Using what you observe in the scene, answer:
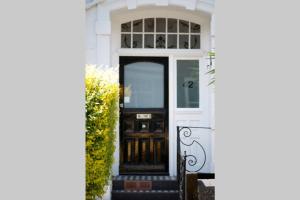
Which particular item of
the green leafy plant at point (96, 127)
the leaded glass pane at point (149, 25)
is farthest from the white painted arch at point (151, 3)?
the green leafy plant at point (96, 127)

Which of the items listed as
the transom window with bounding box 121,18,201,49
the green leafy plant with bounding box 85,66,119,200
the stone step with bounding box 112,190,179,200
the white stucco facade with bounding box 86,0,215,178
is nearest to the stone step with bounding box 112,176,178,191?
the stone step with bounding box 112,190,179,200

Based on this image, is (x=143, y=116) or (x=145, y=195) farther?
(x=143, y=116)

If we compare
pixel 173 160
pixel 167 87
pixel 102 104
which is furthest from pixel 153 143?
pixel 102 104

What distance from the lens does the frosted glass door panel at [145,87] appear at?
26.8ft

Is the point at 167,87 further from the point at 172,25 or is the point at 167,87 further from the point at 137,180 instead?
the point at 137,180

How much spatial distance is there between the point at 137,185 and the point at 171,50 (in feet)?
7.90

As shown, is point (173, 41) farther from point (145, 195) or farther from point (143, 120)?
point (145, 195)

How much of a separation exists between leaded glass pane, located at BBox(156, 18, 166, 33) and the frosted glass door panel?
0.62 metres

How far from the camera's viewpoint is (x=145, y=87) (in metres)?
8.23

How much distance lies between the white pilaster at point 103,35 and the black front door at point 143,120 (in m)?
0.66

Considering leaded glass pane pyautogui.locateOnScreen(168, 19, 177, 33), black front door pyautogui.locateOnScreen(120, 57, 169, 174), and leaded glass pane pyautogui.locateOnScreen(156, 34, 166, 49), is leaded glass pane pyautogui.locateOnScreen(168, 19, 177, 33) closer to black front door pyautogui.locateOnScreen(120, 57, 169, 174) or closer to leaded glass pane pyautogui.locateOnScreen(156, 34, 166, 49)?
leaded glass pane pyautogui.locateOnScreen(156, 34, 166, 49)

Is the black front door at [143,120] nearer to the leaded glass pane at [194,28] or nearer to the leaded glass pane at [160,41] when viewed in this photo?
the leaded glass pane at [160,41]

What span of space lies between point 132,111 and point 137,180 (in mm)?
1261

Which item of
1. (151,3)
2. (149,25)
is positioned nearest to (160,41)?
(149,25)
